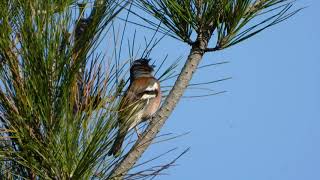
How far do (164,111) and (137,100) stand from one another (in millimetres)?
383

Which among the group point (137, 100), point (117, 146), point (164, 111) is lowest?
point (117, 146)

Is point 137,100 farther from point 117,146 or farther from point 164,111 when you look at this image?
point 117,146

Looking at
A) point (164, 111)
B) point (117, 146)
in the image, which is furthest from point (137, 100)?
point (117, 146)

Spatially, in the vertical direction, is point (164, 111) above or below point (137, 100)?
below

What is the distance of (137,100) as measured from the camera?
367 cm

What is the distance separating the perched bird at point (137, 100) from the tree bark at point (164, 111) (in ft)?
0.28

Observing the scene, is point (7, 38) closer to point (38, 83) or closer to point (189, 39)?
point (38, 83)

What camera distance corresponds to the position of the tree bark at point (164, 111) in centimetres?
320

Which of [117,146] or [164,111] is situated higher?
[164,111]

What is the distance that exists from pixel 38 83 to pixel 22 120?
7.6 inches

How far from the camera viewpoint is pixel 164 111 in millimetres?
3320

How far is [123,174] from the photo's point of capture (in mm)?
3176

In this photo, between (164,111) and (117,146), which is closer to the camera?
(117,146)

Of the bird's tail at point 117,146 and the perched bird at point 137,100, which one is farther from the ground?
the perched bird at point 137,100
